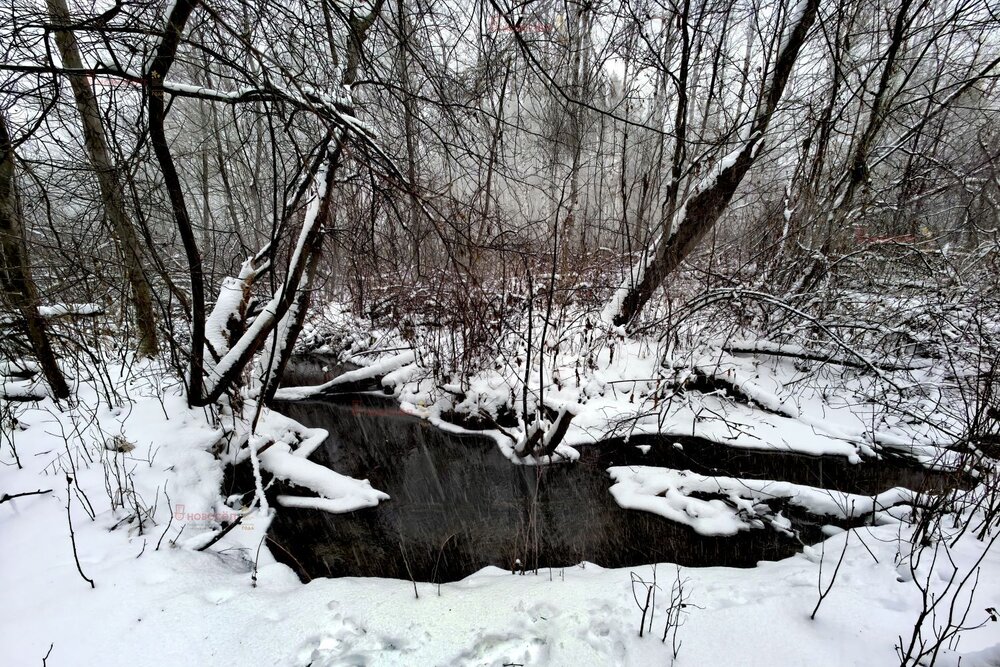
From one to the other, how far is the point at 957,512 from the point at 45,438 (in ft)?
22.9

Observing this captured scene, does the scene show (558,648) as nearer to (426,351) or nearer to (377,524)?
(377,524)

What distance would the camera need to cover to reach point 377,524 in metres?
3.62

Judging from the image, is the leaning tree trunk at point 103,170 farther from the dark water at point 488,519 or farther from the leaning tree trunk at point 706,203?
the leaning tree trunk at point 706,203

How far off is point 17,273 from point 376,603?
424cm

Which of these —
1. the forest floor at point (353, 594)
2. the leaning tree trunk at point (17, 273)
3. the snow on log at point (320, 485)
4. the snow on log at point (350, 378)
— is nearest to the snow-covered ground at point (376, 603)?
the forest floor at point (353, 594)

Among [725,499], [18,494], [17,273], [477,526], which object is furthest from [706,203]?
[17,273]

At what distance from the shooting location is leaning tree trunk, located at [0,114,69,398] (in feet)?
9.82

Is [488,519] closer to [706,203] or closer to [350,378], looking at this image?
[350,378]

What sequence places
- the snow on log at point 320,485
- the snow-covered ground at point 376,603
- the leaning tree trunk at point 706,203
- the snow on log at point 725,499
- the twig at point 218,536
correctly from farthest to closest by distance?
the leaning tree trunk at point 706,203
the snow on log at point 320,485
the snow on log at point 725,499
the twig at point 218,536
the snow-covered ground at point 376,603

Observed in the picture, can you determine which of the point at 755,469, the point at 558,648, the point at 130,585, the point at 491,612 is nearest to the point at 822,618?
the point at 558,648

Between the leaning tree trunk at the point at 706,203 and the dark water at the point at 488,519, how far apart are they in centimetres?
225

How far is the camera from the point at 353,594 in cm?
244

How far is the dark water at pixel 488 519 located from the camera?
3115 mm
